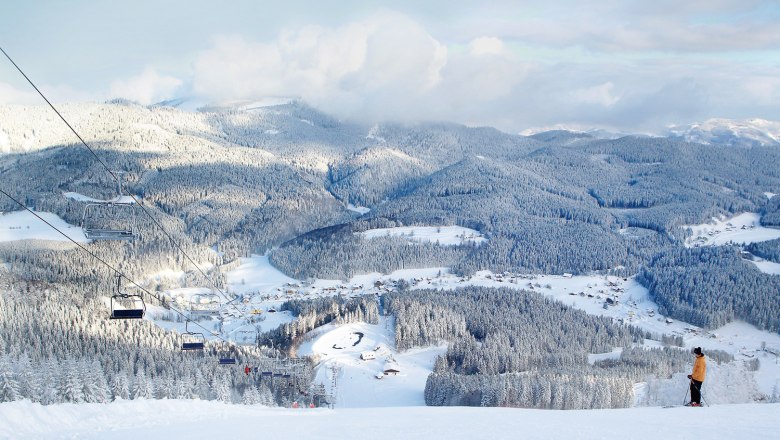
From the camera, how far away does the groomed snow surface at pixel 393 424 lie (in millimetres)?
A: 13109

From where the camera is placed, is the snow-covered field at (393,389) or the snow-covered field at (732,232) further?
the snow-covered field at (732,232)

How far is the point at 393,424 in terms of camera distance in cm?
1541

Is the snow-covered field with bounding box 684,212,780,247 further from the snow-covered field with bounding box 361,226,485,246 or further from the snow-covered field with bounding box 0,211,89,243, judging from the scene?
the snow-covered field with bounding box 0,211,89,243

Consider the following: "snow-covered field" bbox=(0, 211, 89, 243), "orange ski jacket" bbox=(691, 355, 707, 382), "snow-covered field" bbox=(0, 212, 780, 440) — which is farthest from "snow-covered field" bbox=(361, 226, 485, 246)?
"orange ski jacket" bbox=(691, 355, 707, 382)

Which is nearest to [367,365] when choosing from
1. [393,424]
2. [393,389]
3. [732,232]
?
[393,389]

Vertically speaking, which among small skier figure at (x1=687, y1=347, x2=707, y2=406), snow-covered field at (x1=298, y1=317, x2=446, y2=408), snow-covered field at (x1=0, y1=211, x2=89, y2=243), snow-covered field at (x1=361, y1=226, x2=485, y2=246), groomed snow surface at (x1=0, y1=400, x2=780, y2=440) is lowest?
snow-covered field at (x1=298, y1=317, x2=446, y2=408)

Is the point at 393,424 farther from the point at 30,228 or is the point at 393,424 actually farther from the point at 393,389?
the point at 30,228

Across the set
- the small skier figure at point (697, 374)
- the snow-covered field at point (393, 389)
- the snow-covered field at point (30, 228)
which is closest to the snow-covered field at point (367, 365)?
the snow-covered field at point (393, 389)

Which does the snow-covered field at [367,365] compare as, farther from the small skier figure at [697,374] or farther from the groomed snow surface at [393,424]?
the groomed snow surface at [393,424]

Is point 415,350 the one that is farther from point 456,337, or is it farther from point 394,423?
point 394,423

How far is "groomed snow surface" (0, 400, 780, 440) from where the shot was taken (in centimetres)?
1311

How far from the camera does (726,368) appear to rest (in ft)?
153

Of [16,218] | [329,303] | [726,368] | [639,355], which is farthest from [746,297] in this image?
[16,218]

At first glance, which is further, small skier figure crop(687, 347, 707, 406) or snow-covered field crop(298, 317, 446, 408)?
snow-covered field crop(298, 317, 446, 408)
